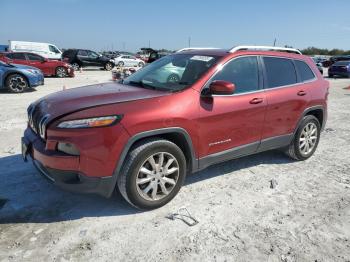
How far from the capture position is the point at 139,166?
133 inches

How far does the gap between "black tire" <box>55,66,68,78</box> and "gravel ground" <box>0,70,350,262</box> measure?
14303 millimetres

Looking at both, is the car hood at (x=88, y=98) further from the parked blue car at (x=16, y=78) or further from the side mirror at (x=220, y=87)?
the parked blue car at (x=16, y=78)

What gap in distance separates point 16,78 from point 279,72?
10076mm

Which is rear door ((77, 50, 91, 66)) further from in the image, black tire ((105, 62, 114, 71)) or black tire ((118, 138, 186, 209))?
black tire ((118, 138, 186, 209))

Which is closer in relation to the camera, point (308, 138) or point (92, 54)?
point (308, 138)

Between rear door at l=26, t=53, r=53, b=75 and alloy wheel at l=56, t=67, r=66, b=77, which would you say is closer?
rear door at l=26, t=53, r=53, b=75

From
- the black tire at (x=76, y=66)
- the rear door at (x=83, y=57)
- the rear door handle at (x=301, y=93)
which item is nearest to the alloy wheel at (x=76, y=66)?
the black tire at (x=76, y=66)

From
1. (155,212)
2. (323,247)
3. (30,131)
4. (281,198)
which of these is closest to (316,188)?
(281,198)

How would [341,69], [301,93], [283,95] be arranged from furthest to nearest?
1. [341,69]
2. [301,93]
3. [283,95]

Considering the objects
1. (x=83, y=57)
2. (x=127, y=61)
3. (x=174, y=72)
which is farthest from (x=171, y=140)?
(x=127, y=61)

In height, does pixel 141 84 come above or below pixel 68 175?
above

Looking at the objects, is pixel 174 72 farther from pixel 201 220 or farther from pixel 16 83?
pixel 16 83

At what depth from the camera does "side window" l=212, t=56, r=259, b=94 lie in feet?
13.3

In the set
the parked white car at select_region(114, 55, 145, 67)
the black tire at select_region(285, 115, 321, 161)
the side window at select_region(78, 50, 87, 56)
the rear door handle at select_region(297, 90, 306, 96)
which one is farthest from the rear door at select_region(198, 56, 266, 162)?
the parked white car at select_region(114, 55, 145, 67)
